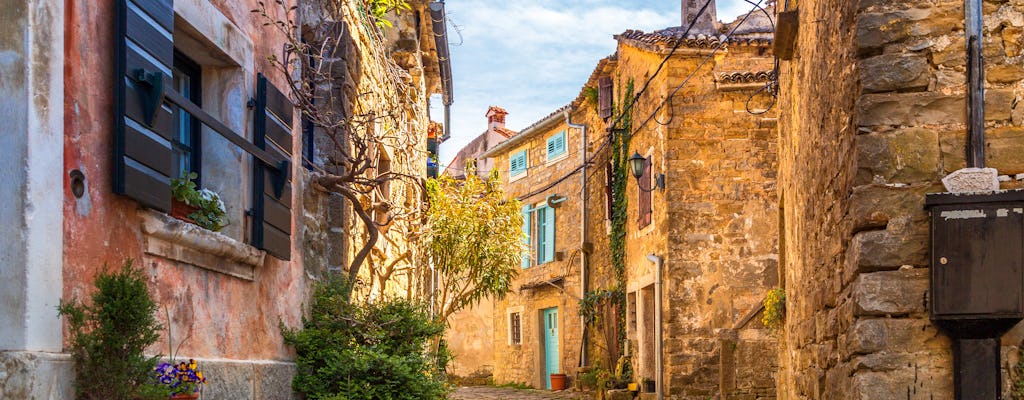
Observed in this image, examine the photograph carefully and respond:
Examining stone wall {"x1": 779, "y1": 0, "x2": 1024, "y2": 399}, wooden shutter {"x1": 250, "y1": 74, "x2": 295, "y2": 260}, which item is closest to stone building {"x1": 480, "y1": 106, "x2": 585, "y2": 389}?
wooden shutter {"x1": 250, "y1": 74, "x2": 295, "y2": 260}

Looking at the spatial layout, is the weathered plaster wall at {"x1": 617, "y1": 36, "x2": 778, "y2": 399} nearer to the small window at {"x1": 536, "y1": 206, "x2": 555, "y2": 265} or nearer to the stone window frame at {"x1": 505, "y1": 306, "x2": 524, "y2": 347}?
the small window at {"x1": 536, "y1": 206, "x2": 555, "y2": 265}

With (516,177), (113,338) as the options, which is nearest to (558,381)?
(516,177)

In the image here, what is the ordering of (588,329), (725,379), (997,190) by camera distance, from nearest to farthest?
(997,190) → (725,379) → (588,329)

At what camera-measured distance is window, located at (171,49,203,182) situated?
4.95 meters

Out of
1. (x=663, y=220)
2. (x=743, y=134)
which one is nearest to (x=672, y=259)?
(x=663, y=220)

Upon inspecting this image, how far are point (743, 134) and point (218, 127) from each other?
30.7 ft

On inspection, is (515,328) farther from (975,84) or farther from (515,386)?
(975,84)

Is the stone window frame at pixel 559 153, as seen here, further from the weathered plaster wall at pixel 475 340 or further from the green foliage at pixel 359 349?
the green foliage at pixel 359 349

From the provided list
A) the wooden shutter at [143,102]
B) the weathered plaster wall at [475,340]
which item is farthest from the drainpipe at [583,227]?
the wooden shutter at [143,102]

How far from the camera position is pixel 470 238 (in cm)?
1284

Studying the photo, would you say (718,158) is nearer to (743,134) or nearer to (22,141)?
(743,134)

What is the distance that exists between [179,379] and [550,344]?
677 inches

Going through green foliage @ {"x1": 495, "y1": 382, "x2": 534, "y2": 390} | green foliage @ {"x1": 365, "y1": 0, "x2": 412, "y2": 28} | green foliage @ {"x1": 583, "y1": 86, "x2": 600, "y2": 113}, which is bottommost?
green foliage @ {"x1": 495, "y1": 382, "x2": 534, "y2": 390}

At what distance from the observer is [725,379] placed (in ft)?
38.8
